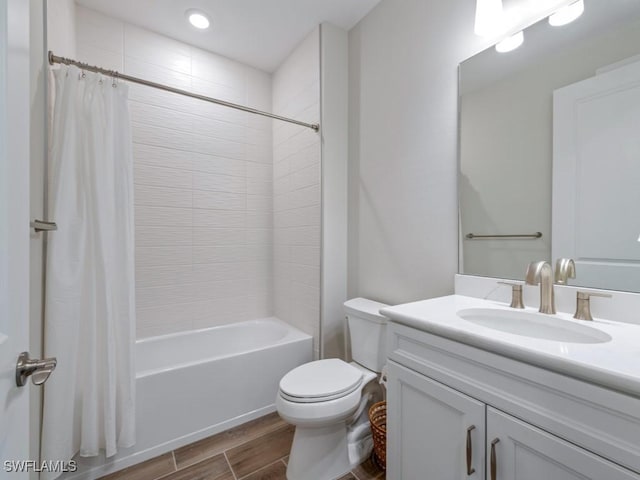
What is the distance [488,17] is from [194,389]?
240 centimetres

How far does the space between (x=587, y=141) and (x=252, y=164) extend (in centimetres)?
221

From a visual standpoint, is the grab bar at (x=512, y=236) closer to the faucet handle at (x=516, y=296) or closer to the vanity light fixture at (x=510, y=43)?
the faucet handle at (x=516, y=296)

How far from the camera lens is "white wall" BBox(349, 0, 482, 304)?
1401mm

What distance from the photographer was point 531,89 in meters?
1.14

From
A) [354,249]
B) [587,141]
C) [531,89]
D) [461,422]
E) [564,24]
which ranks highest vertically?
[564,24]

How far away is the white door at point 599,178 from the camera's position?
900mm

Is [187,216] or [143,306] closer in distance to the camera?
[143,306]

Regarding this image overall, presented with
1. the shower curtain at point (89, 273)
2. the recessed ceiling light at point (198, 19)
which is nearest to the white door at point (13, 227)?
the shower curtain at point (89, 273)

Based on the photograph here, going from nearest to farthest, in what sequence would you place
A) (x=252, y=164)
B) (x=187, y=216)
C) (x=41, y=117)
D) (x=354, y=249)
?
(x=41, y=117), (x=354, y=249), (x=187, y=216), (x=252, y=164)

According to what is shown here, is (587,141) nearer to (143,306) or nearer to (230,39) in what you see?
(230,39)

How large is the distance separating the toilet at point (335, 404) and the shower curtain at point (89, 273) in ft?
2.69

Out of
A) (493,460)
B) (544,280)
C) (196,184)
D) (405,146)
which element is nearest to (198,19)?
(196,184)

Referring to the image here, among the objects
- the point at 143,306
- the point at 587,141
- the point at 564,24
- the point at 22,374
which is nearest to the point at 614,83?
the point at 587,141

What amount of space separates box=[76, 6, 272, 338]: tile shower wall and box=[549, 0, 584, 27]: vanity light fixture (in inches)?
55.6
